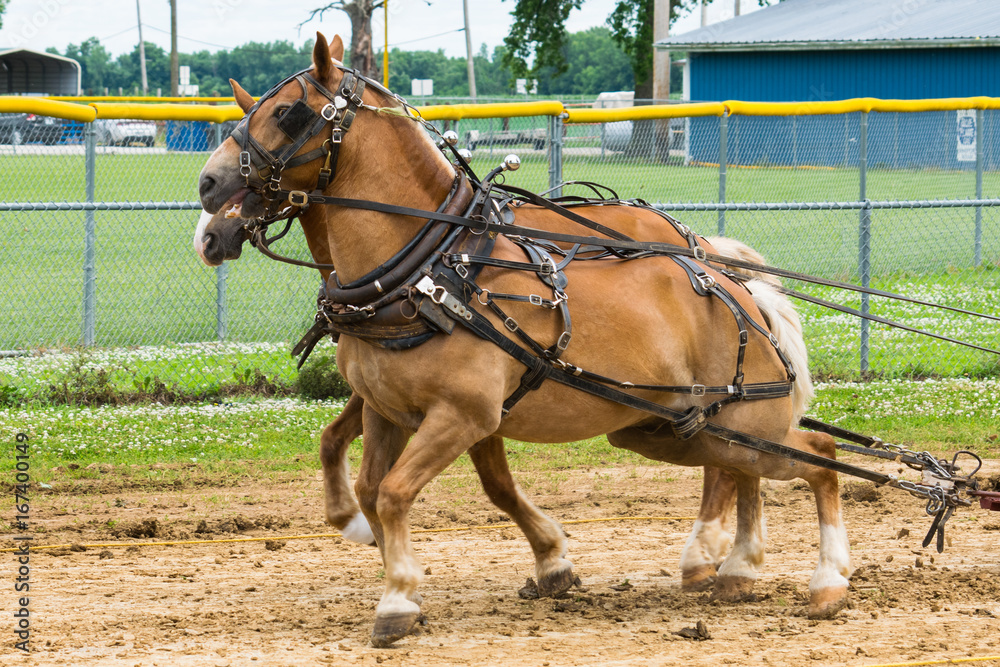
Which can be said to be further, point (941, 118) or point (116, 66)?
point (116, 66)

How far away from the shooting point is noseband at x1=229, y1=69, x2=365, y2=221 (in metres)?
3.92

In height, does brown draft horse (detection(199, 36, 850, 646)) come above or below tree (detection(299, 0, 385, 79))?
below

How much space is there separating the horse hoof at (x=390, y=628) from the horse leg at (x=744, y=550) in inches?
61.3

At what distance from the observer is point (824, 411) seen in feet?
27.9

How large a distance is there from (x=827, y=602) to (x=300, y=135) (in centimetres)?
291

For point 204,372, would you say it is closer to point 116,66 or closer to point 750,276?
point 750,276

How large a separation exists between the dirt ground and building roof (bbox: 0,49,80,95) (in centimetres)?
4308

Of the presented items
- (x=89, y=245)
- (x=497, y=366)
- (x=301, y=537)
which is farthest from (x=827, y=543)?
(x=89, y=245)

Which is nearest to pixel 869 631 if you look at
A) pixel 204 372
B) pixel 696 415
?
pixel 696 415

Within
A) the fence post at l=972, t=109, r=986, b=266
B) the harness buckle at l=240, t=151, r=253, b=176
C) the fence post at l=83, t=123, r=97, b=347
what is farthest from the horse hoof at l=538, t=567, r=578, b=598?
the fence post at l=972, t=109, r=986, b=266

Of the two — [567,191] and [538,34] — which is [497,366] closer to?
[567,191]

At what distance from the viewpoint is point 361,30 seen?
67.7ft

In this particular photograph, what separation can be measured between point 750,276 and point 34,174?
9.09m

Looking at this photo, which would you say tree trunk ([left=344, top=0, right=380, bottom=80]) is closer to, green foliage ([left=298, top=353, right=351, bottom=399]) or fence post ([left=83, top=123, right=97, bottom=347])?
fence post ([left=83, top=123, right=97, bottom=347])
